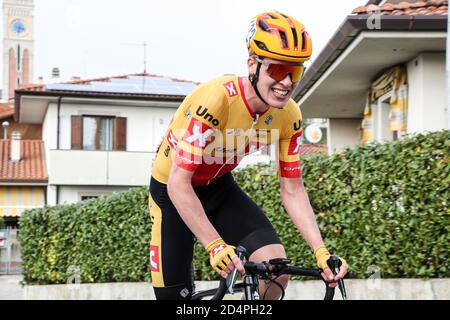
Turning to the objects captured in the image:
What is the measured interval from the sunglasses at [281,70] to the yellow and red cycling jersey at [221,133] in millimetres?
355

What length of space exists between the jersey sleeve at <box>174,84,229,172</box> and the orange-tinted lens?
0.36m

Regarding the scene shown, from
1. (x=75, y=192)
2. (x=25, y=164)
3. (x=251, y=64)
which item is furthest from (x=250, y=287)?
(x=25, y=164)

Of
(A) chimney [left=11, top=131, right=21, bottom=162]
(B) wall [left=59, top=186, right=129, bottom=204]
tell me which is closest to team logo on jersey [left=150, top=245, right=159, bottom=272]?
(B) wall [left=59, top=186, right=129, bottom=204]

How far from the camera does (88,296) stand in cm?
1307

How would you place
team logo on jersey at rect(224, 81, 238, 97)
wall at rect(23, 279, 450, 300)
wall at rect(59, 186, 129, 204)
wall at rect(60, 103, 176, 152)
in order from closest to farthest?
team logo on jersey at rect(224, 81, 238, 97), wall at rect(23, 279, 450, 300), wall at rect(60, 103, 176, 152), wall at rect(59, 186, 129, 204)

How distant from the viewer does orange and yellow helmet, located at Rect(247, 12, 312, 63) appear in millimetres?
3311

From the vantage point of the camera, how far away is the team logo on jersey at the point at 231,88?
3.74 metres

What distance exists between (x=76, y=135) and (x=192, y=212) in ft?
102

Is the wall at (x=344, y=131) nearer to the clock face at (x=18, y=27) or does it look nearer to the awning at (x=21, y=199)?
the awning at (x=21, y=199)

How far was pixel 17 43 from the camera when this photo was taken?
17975 cm

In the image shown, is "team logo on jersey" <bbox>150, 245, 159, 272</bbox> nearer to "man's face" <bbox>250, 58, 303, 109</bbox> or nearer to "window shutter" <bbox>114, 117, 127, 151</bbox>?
"man's face" <bbox>250, 58, 303, 109</bbox>

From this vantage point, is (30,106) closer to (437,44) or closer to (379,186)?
(437,44)

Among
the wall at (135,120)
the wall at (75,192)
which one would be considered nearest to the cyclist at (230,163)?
the wall at (135,120)

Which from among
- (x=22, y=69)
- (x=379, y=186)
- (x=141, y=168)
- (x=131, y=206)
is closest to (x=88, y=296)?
(x=131, y=206)
